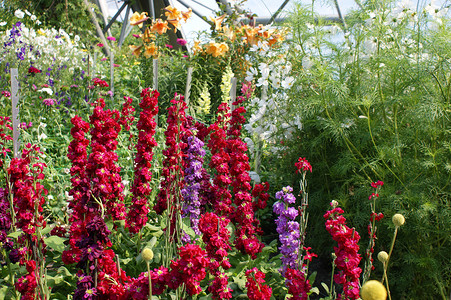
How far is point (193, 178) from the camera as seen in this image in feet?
8.59

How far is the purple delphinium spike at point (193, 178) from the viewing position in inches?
103

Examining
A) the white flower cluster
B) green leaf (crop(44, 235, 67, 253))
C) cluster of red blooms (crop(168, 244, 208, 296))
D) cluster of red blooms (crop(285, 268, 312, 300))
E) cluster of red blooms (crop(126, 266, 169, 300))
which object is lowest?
cluster of red blooms (crop(285, 268, 312, 300))

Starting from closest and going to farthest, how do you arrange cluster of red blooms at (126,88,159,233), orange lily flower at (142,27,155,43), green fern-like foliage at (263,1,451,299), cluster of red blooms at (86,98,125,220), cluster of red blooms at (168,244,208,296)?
cluster of red blooms at (168,244,208,296)
cluster of red blooms at (86,98,125,220)
green fern-like foliage at (263,1,451,299)
cluster of red blooms at (126,88,159,233)
orange lily flower at (142,27,155,43)

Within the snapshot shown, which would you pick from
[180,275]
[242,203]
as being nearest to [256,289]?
[180,275]

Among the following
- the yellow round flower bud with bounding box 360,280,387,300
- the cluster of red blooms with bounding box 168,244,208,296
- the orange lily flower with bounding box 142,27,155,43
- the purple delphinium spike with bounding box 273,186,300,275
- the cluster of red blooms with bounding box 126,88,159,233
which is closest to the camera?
the yellow round flower bud with bounding box 360,280,387,300

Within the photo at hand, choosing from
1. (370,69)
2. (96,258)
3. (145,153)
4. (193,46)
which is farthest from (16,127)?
(193,46)

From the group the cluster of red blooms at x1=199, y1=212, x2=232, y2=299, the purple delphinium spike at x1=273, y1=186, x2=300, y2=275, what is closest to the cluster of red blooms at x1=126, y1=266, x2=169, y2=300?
the cluster of red blooms at x1=199, y1=212, x2=232, y2=299

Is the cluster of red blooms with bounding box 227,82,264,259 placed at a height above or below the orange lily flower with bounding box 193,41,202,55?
below

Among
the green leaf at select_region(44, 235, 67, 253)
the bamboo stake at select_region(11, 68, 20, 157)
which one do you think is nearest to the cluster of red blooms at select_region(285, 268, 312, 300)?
the green leaf at select_region(44, 235, 67, 253)

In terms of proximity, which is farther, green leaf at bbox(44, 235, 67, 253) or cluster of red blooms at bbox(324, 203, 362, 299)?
green leaf at bbox(44, 235, 67, 253)

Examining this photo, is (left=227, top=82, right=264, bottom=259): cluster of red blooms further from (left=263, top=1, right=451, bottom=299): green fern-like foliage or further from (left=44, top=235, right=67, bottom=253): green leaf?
(left=44, top=235, right=67, bottom=253): green leaf

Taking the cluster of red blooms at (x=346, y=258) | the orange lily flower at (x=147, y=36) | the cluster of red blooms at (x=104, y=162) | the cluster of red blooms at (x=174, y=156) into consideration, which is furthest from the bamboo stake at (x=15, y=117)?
the orange lily flower at (x=147, y=36)

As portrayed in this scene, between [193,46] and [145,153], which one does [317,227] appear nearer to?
[145,153]

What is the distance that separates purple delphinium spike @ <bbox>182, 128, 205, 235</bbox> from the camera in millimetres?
2605
